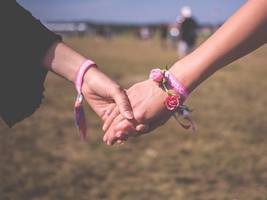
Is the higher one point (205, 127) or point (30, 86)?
point (205, 127)

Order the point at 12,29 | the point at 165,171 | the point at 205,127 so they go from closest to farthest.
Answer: the point at 12,29 → the point at 165,171 → the point at 205,127

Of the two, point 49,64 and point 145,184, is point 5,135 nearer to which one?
point 145,184

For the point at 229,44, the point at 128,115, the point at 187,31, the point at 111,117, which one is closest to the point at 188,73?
the point at 229,44

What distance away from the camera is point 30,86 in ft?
6.34

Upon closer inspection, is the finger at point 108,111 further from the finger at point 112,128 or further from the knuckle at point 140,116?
the knuckle at point 140,116

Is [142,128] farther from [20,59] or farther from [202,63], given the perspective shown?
[20,59]

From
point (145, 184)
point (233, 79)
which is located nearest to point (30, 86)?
point (145, 184)

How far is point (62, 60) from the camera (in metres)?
1.97

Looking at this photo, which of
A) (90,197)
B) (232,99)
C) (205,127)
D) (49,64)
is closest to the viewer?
(49,64)

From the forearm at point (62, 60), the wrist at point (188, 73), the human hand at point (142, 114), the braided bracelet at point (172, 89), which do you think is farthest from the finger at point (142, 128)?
the forearm at point (62, 60)

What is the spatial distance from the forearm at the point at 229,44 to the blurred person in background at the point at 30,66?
0.31 metres

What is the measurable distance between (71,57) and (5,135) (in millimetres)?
3592

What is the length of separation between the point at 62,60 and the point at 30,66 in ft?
0.45

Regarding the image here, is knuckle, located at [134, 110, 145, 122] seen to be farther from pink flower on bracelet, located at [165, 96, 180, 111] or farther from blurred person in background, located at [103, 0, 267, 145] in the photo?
pink flower on bracelet, located at [165, 96, 180, 111]
